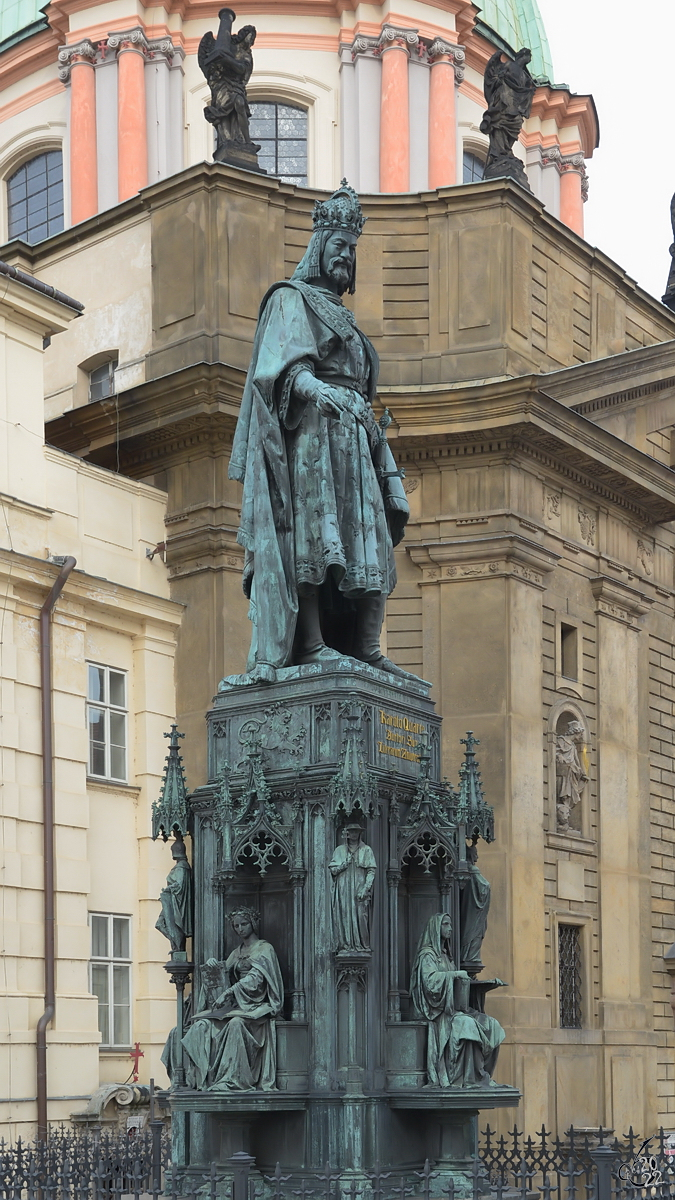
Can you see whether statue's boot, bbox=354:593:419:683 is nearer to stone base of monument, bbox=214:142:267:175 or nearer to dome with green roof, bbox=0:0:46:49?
stone base of monument, bbox=214:142:267:175

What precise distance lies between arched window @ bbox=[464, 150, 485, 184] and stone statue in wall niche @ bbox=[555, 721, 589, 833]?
677 inches

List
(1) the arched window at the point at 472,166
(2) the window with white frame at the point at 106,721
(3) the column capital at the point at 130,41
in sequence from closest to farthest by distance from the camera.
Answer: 1. (2) the window with white frame at the point at 106,721
2. (3) the column capital at the point at 130,41
3. (1) the arched window at the point at 472,166

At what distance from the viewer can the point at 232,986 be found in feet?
32.6

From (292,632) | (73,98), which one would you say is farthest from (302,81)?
(292,632)

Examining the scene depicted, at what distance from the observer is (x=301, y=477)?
10844 millimetres

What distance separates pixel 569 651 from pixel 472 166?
16.8m

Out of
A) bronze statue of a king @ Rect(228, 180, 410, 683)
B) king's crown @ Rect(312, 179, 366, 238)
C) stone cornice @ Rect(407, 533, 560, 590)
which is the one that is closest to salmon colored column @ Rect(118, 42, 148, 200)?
stone cornice @ Rect(407, 533, 560, 590)

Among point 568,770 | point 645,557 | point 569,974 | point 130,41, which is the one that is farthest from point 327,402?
point 130,41

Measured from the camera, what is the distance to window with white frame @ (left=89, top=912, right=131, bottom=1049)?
82.3 ft

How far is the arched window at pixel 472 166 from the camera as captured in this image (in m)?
42.6

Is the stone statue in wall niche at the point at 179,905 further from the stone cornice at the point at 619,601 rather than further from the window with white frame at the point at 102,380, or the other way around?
the stone cornice at the point at 619,601

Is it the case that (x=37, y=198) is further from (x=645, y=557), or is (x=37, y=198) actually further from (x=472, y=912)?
(x=472, y=912)

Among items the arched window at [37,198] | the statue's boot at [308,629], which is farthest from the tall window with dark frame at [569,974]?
the arched window at [37,198]

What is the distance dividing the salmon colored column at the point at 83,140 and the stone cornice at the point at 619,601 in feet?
49.0
